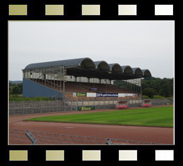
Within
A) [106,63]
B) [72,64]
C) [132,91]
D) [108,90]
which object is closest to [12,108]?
[72,64]

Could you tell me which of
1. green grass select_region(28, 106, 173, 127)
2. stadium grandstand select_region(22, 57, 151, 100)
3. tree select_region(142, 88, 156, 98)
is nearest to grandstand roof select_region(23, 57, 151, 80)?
stadium grandstand select_region(22, 57, 151, 100)

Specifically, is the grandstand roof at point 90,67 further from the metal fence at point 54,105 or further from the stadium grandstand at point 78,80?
the metal fence at point 54,105

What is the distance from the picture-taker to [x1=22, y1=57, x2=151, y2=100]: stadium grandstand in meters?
50.0

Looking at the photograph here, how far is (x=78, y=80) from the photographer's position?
67438 millimetres

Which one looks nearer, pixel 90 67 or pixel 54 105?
pixel 54 105

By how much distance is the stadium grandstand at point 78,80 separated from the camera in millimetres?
49969

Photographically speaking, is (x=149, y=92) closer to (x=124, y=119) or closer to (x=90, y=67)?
(x=90, y=67)

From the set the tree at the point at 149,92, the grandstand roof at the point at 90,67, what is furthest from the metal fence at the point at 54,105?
the tree at the point at 149,92

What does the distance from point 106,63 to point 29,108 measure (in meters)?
25.0

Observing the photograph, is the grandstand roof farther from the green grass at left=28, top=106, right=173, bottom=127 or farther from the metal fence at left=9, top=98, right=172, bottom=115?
the green grass at left=28, top=106, right=173, bottom=127

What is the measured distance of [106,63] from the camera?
2250 inches

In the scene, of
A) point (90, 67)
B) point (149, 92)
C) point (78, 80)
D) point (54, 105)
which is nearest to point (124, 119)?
point (54, 105)
